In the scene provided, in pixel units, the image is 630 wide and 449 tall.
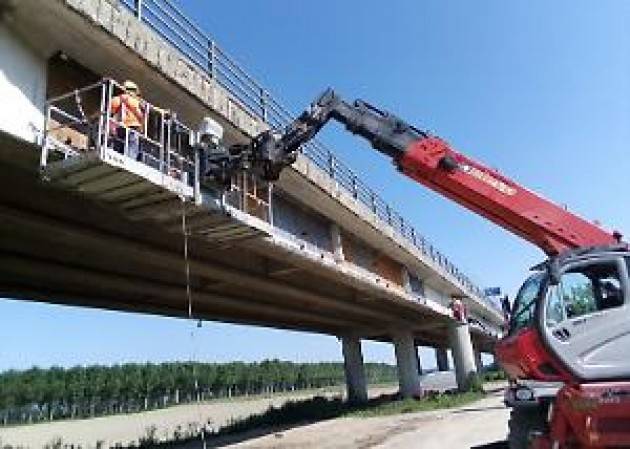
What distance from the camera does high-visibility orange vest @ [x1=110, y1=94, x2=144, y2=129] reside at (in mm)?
10672

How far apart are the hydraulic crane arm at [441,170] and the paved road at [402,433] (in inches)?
165

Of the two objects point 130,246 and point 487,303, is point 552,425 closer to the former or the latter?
point 130,246

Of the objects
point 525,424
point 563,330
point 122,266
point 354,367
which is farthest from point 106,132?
point 354,367

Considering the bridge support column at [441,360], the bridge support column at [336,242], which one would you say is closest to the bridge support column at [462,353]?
the bridge support column at [336,242]

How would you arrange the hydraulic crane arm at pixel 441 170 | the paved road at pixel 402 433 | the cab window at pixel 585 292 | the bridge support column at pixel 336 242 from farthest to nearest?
the bridge support column at pixel 336 242 < the paved road at pixel 402 433 < the hydraulic crane arm at pixel 441 170 < the cab window at pixel 585 292

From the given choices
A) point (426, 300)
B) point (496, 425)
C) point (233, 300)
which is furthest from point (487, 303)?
point (496, 425)

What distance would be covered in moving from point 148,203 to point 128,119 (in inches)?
68.5

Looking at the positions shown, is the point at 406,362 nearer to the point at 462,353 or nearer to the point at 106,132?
the point at 462,353

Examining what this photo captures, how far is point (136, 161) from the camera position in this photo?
34.6 feet

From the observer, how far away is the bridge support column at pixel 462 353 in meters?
43.5

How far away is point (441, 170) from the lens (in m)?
12.6

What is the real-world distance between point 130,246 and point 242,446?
29.2 ft

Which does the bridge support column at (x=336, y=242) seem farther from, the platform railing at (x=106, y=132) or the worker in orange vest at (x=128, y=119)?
the worker in orange vest at (x=128, y=119)

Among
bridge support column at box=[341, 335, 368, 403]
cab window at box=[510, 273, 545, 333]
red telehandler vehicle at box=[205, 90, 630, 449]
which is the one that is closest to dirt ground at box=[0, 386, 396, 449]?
bridge support column at box=[341, 335, 368, 403]
